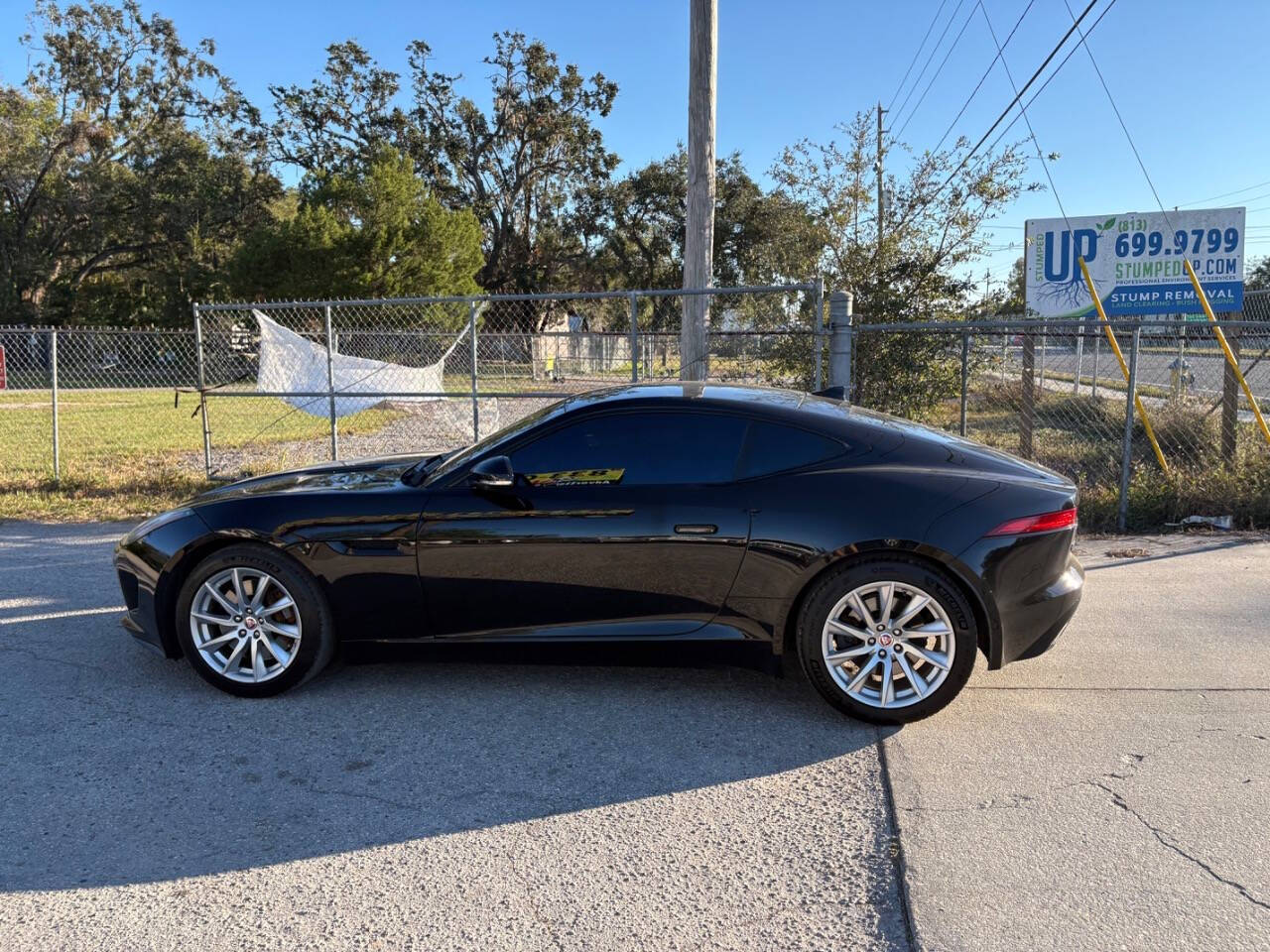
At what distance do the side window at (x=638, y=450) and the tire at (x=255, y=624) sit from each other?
45.7 inches

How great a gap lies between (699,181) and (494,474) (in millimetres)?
5381

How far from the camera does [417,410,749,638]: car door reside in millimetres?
3992

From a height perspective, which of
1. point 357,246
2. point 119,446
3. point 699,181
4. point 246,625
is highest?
point 357,246

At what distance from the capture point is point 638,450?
420cm

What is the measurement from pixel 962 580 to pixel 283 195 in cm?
5061

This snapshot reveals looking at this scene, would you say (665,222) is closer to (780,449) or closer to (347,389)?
(347,389)

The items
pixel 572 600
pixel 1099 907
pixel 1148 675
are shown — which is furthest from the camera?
pixel 1148 675

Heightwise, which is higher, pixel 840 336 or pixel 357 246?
pixel 357 246

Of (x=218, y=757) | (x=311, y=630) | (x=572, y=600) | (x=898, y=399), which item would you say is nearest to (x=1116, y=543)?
(x=898, y=399)

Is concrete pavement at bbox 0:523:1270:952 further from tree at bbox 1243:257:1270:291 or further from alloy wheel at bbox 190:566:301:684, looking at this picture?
tree at bbox 1243:257:1270:291

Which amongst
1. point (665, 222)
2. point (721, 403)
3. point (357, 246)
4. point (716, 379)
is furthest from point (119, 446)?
point (665, 222)

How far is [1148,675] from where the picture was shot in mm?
4469

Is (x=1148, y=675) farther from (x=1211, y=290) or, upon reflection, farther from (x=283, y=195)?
(x=283, y=195)

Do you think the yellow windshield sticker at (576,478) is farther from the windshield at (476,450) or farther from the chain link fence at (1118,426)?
the chain link fence at (1118,426)
